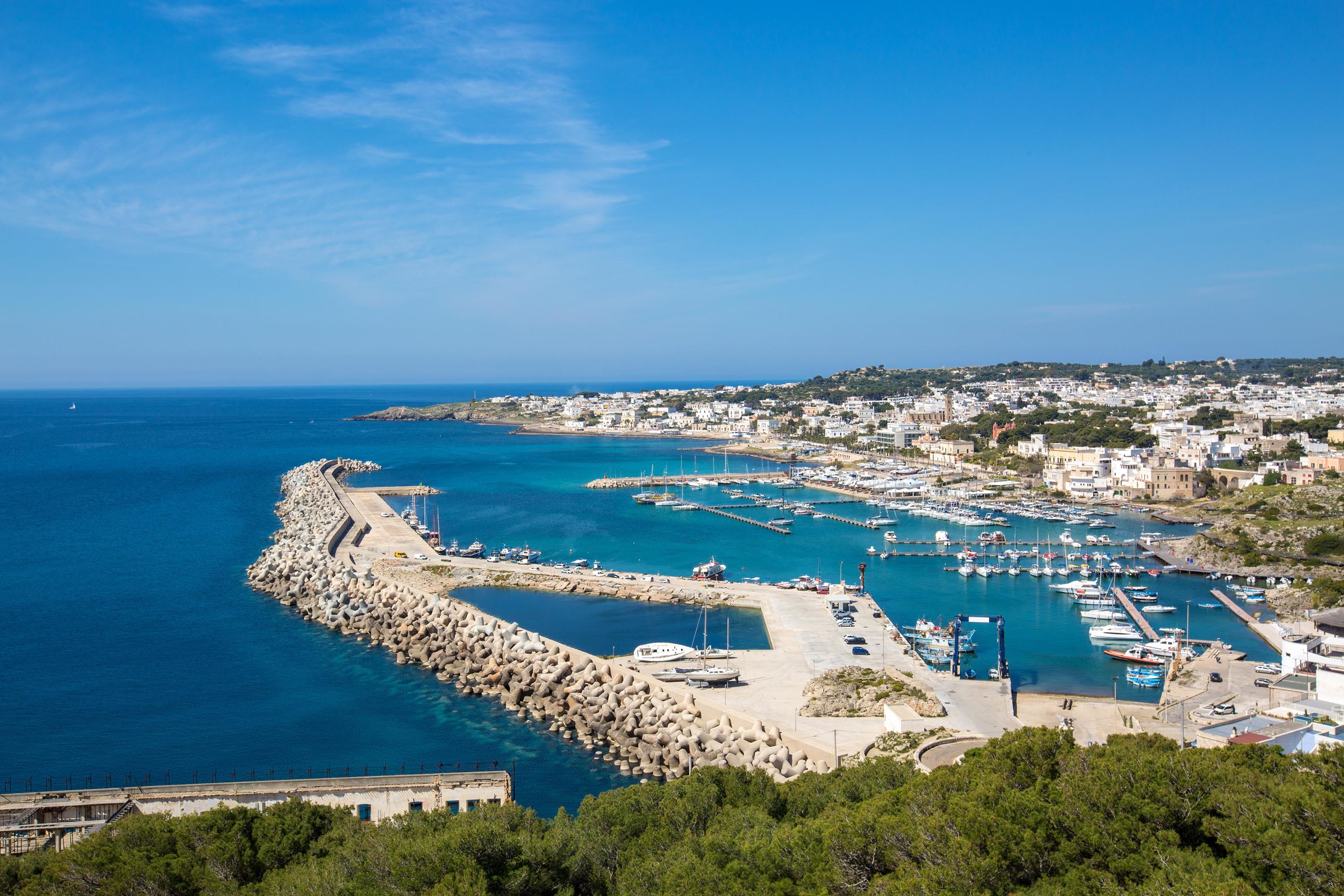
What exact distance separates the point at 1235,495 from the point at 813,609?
30220 millimetres

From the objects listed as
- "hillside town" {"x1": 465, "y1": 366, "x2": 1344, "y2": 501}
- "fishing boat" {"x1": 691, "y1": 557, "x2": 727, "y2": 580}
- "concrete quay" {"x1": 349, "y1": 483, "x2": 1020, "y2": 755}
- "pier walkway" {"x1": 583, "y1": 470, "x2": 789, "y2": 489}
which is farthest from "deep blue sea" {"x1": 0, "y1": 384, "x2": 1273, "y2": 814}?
"hillside town" {"x1": 465, "y1": 366, "x2": 1344, "y2": 501}

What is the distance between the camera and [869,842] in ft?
28.1

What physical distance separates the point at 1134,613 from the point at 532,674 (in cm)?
1830

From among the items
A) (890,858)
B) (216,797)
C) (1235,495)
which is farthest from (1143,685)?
(1235,495)

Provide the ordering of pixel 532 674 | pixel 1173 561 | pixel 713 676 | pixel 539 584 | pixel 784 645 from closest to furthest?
pixel 713 676 → pixel 532 674 → pixel 784 645 → pixel 539 584 → pixel 1173 561

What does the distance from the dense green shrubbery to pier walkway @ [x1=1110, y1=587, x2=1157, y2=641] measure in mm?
16036

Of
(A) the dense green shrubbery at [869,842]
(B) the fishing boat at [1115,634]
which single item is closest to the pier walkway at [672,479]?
(B) the fishing boat at [1115,634]

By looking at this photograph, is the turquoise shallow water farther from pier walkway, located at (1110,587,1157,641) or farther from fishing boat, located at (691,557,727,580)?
pier walkway, located at (1110,587,1157,641)

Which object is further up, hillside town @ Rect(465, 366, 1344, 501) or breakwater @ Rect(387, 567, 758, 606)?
hillside town @ Rect(465, 366, 1344, 501)

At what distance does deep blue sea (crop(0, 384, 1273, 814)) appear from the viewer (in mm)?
16875

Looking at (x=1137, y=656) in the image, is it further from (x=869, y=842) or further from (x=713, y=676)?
(x=869, y=842)

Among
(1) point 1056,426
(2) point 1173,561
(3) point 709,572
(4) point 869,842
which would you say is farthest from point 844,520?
(4) point 869,842

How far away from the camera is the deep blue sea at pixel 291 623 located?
16.9 m

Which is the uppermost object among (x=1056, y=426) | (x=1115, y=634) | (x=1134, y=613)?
(x=1056, y=426)
